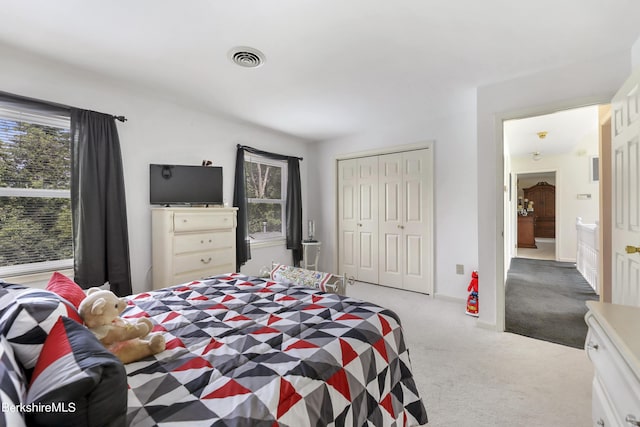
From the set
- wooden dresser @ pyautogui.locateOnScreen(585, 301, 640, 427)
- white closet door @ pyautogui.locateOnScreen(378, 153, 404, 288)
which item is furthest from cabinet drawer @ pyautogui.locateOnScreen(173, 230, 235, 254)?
wooden dresser @ pyautogui.locateOnScreen(585, 301, 640, 427)

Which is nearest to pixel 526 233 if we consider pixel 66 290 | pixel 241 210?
pixel 241 210

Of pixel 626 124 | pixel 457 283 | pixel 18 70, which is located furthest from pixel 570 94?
pixel 18 70

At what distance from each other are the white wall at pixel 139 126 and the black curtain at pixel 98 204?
0.20 m

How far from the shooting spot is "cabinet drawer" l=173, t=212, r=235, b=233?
2851mm

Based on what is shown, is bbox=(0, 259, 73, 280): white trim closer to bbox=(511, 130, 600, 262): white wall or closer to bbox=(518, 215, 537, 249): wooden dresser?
bbox=(511, 130, 600, 262): white wall

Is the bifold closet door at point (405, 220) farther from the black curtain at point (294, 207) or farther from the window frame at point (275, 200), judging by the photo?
the window frame at point (275, 200)

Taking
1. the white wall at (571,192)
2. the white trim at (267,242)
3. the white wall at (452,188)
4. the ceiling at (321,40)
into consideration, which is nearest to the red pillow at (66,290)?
the ceiling at (321,40)

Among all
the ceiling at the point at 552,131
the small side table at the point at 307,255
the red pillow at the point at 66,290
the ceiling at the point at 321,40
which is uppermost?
the ceiling at the point at 552,131

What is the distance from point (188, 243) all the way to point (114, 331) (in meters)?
1.88

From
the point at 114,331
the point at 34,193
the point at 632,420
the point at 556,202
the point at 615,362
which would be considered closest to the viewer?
the point at 632,420

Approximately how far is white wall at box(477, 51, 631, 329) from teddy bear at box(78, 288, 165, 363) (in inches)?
110

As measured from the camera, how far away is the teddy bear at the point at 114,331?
41.3 inches

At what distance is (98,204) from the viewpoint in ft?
8.24

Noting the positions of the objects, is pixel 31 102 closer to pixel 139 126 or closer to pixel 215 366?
pixel 139 126
